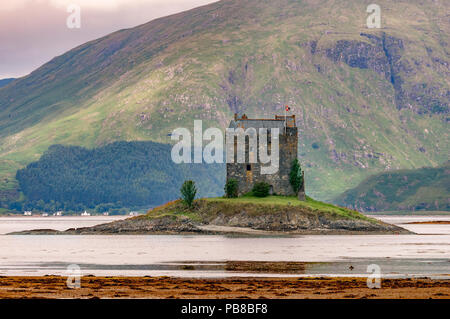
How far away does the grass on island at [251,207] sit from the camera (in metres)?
153

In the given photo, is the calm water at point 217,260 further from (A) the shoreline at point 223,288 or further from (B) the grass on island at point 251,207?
(B) the grass on island at point 251,207

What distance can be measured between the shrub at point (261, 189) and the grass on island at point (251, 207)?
952 mm

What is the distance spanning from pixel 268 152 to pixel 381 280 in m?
104

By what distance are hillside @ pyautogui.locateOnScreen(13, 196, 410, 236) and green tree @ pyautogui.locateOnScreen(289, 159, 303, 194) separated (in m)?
2.70

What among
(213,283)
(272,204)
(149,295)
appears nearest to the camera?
(149,295)

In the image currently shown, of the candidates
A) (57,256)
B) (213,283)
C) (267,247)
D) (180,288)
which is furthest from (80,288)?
(267,247)

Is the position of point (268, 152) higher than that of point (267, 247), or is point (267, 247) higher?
point (268, 152)

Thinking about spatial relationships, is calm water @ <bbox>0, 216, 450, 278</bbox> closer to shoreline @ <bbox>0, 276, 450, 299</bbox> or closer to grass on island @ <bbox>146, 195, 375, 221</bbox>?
shoreline @ <bbox>0, 276, 450, 299</bbox>

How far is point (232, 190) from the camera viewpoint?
161 m

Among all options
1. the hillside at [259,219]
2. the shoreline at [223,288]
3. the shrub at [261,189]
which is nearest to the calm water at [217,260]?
the shoreline at [223,288]

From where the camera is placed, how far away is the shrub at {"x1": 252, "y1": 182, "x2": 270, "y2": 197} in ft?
520

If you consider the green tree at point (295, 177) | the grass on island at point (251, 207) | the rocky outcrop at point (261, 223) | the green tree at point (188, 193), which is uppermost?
the green tree at point (295, 177)
